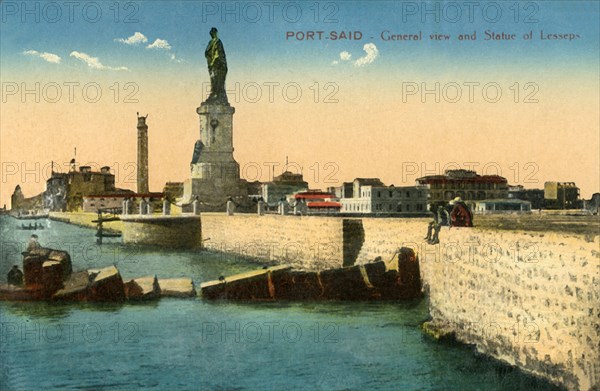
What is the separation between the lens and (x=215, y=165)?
154 feet

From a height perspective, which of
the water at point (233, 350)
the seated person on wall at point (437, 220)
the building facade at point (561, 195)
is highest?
the building facade at point (561, 195)

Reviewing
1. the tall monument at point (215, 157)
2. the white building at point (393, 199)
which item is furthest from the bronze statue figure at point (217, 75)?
the white building at point (393, 199)

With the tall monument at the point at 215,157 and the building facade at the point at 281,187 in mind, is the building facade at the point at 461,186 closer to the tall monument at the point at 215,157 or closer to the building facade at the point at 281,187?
the building facade at the point at 281,187

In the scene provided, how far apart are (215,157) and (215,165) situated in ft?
1.57

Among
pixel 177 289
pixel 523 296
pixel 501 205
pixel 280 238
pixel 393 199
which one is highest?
pixel 393 199

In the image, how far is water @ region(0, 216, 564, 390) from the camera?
42.4 ft

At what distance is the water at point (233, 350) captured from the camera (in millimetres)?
12938

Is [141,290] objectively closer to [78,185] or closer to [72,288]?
[72,288]

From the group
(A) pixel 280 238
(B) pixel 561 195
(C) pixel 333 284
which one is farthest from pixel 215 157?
(C) pixel 333 284

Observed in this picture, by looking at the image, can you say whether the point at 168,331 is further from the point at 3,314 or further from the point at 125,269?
the point at 125,269

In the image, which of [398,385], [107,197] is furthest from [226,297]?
[107,197]

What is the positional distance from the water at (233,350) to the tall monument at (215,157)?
26.5 metres

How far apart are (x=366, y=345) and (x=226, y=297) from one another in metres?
6.51

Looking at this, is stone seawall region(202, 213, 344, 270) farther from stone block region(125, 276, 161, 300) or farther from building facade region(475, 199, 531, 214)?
building facade region(475, 199, 531, 214)
